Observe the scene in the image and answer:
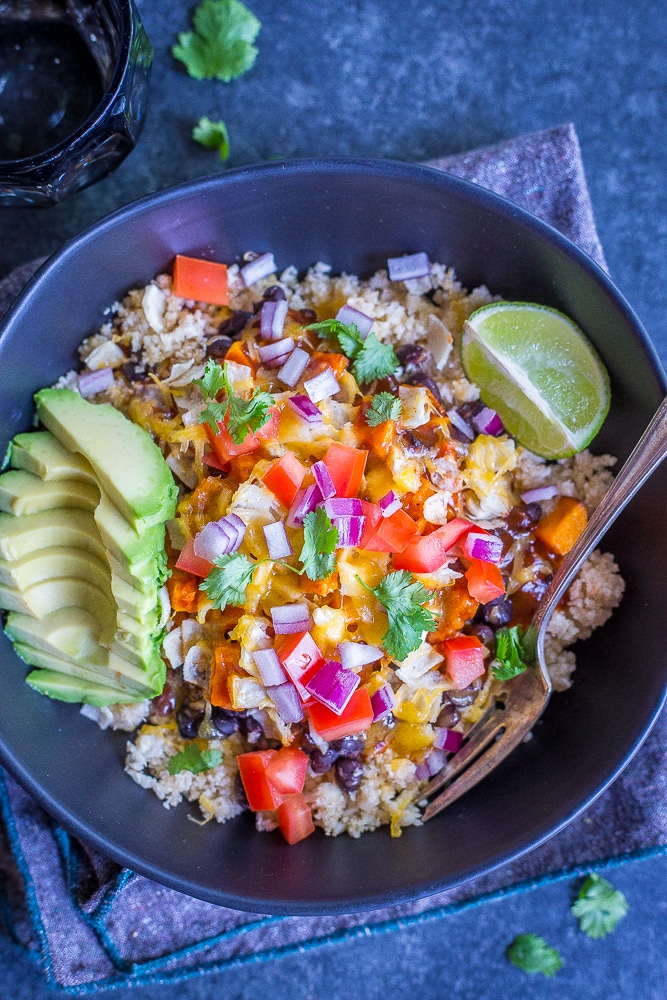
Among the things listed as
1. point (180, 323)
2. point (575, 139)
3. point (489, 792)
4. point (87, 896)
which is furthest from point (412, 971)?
point (575, 139)

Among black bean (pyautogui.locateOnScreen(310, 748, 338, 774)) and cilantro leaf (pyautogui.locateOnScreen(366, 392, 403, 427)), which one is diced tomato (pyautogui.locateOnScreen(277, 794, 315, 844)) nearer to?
black bean (pyautogui.locateOnScreen(310, 748, 338, 774))

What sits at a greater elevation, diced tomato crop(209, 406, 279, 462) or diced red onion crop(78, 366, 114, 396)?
diced tomato crop(209, 406, 279, 462)

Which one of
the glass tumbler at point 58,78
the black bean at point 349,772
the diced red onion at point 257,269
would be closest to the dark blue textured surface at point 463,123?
the glass tumbler at point 58,78

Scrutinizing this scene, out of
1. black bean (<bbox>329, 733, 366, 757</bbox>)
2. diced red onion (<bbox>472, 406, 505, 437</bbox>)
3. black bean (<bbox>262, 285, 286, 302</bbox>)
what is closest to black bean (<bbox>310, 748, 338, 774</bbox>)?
black bean (<bbox>329, 733, 366, 757</bbox>)

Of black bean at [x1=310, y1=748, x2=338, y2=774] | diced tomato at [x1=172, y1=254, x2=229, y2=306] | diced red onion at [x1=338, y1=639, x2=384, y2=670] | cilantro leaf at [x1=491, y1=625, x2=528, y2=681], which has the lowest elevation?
black bean at [x1=310, y1=748, x2=338, y2=774]

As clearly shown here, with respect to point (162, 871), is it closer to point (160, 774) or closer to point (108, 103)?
point (160, 774)

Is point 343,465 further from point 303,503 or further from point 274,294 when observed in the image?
point 274,294

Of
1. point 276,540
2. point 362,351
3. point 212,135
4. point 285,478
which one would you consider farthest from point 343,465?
point 212,135
